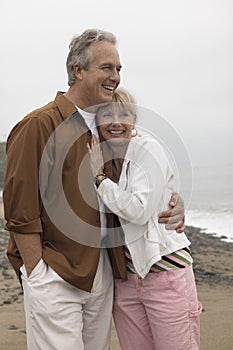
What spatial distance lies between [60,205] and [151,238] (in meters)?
0.33

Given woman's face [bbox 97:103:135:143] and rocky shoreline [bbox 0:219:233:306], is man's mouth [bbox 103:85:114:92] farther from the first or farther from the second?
rocky shoreline [bbox 0:219:233:306]

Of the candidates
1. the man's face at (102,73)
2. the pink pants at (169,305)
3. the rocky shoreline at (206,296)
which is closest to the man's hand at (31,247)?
the pink pants at (169,305)

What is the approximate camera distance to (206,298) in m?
5.69

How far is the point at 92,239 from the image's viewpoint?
2.29 metres

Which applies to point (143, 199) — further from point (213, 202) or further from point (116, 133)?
point (213, 202)

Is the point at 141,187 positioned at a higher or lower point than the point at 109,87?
lower

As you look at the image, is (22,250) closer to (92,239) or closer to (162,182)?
(92,239)

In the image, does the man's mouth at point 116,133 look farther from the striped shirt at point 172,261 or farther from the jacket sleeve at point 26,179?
the striped shirt at point 172,261

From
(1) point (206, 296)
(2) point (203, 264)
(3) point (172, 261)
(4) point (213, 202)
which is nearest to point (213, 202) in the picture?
(4) point (213, 202)

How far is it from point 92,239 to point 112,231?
0.09 metres

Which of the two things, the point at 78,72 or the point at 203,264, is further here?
the point at 203,264

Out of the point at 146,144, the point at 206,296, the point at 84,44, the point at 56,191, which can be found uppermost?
the point at 84,44

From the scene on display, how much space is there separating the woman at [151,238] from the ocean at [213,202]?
7.85 metres

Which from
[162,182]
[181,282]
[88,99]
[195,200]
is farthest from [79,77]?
[195,200]
